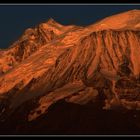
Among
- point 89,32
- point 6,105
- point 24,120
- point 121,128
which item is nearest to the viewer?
point 121,128

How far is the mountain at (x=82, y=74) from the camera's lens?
15500cm

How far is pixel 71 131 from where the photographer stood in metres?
137

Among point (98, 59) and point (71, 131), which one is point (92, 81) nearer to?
point (98, 59)

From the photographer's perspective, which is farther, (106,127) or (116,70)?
(116,70)

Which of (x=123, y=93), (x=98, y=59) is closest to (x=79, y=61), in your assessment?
(x=98, y=59)

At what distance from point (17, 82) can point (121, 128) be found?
144ft

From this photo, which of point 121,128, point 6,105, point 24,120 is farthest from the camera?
point 6,105

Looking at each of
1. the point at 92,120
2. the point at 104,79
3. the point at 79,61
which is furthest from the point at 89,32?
the point at 92,120

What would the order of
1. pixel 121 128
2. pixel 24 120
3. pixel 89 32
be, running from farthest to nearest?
pixel 89 32, pixel 24 120, pixel 121 128

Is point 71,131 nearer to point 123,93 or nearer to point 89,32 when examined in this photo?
point 123,93

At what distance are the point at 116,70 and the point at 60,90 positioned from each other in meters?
13.1

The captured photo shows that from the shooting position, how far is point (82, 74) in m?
166

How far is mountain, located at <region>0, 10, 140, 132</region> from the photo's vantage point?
155 metres

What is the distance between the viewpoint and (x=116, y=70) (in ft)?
545
